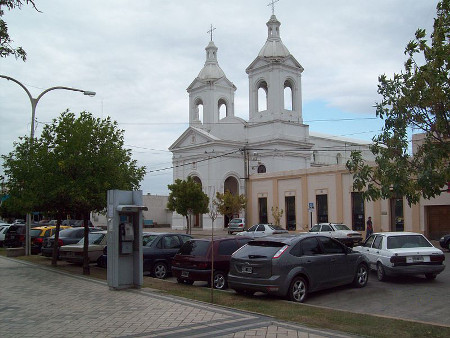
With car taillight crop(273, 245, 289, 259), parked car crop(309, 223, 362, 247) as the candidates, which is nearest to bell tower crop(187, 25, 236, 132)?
parked car crop(309, 223, 362, 247)

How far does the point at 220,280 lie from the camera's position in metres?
13.3

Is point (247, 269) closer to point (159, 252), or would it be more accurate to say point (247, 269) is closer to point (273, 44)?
point (159, 252)

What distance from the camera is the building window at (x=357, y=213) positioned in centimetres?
3550

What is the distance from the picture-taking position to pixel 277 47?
57.7m

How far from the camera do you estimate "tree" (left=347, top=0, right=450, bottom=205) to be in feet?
23.6

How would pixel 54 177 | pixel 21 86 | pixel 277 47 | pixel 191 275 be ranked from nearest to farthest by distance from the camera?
1. pixel 191 275
2. pixel 54 177
3. pixel 21 86
4. pixel 277 47

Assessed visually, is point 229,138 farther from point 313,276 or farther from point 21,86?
point 313,276

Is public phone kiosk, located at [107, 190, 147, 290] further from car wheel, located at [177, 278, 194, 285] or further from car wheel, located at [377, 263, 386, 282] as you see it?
car wheel, located at [377, 263, 386, 282]

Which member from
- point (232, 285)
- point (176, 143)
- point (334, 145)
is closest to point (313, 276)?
point (232, 285)

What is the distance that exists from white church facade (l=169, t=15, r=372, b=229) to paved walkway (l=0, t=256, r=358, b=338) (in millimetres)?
41462

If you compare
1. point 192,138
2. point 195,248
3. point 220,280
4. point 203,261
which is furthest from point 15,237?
point 192,138

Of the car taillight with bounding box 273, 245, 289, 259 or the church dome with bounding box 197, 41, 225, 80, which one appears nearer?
the car taillight with bounding box 273, 245, 289, 259

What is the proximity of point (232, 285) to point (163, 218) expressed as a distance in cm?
6381

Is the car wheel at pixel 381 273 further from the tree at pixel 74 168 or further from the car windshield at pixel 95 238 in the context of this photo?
the car windshield at pixel 95 238
